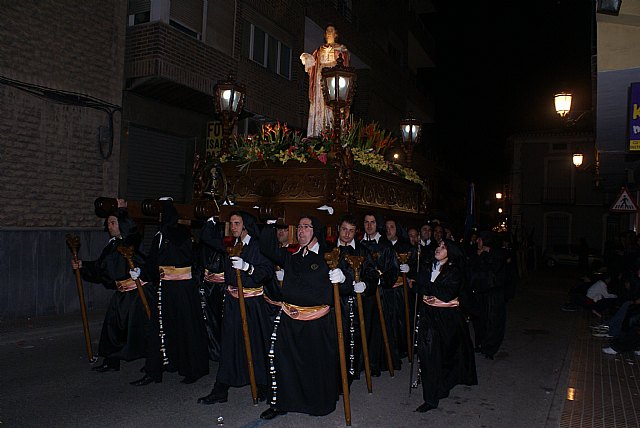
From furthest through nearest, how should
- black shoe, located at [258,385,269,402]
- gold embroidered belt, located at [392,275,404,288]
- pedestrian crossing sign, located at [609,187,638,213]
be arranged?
pedestrian crossing sign, located at [609,187,638,213], gold embroidered belt, located at [392,275,404,288], black shoe, located at [258,385,269,402]

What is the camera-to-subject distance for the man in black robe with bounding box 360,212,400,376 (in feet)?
23.8

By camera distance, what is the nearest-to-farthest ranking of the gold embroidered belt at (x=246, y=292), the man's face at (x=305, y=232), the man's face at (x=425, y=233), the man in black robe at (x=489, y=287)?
the man's face at (x=305, y=232) → the gold embroidered belt at (x=246, y=292) → the man in black robe at (x=489, y=287) → the man's face at (x=425, y=233)

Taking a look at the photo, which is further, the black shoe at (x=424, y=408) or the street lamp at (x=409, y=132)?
the street lamp at (x=409, y=132)

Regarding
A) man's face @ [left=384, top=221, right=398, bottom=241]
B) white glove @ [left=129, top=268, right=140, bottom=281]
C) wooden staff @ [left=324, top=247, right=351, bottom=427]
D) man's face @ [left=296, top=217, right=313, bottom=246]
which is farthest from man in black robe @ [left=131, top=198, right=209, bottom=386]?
man's face @ [left=384, top=221, right=398, bottom=241]

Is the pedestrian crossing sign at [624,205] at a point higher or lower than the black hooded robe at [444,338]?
higher

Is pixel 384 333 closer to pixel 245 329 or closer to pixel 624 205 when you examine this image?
pixel 245 329

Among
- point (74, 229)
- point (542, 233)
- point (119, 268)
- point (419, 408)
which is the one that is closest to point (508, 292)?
point (419, 408)

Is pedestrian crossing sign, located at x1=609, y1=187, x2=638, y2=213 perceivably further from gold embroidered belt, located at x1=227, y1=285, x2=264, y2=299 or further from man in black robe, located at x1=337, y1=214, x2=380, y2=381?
gold embroidered belt, located at x1=227, y1=285, x2=264, y2=299

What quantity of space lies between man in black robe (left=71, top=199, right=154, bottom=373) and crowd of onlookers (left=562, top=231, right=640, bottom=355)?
24.6ft

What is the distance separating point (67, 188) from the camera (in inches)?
434

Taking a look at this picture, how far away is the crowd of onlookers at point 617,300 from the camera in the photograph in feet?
29.4

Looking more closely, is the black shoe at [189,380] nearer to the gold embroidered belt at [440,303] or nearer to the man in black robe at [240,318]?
the man in black robe at [240,318]

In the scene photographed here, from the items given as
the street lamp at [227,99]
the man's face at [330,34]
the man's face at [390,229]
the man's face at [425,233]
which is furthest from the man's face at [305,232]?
the man's face at [425,233]

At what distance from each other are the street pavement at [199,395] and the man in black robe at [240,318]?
239mm
